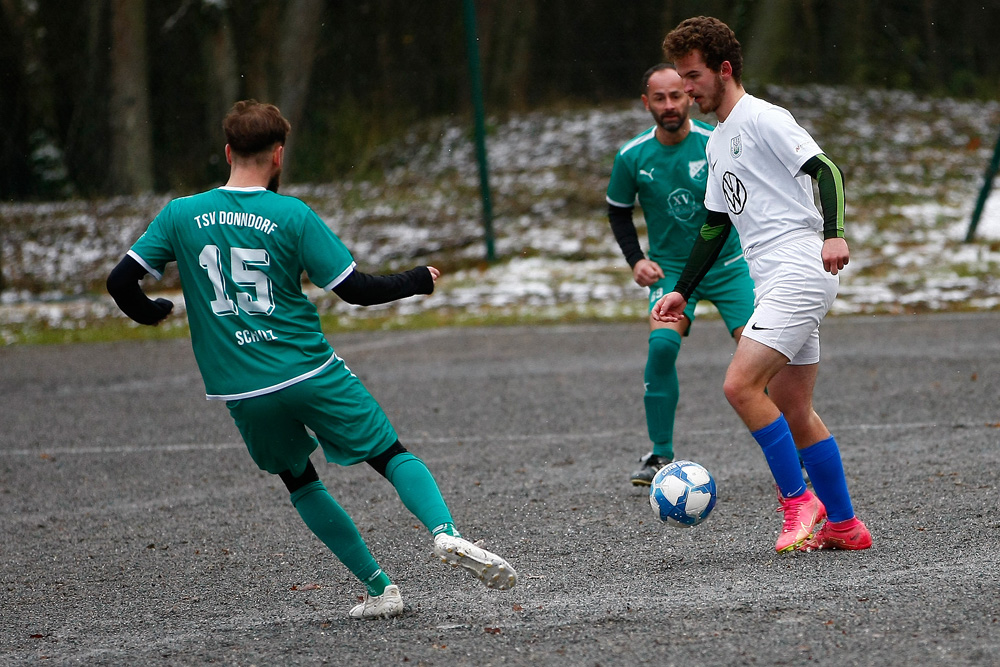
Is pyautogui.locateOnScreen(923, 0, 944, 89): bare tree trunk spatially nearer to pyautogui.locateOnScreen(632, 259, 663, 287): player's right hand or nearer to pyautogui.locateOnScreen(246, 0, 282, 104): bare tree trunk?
pyautogui.locateOnScreen(246, 0, 282, 104): bare tree trunk

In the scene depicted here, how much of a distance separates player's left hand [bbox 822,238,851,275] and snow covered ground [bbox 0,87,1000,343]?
28.9 ft

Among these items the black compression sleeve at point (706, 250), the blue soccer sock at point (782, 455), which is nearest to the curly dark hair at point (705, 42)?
the black compression sleeve at point (706, 250)

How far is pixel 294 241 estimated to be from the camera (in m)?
3.84

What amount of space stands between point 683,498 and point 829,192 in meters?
1.31

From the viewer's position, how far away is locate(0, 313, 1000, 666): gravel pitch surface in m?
3.68

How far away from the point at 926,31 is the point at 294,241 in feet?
59.9

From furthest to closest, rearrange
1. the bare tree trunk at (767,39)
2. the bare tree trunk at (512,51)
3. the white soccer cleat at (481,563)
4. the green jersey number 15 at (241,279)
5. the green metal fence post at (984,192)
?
the bare tree trunk at (767,39) < the bare tree trunk at (512,51) < the green metal fence post at (984,192) < the green jersey number 15 at (241,279) < the white soccer cleat at (481,563)

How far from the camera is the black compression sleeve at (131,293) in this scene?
12.9 ft

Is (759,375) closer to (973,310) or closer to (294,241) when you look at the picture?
(294,241)

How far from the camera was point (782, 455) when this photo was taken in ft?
15.0

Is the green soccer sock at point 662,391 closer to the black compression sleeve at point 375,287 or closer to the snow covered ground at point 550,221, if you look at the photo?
the black compression sleeve at point 375,287

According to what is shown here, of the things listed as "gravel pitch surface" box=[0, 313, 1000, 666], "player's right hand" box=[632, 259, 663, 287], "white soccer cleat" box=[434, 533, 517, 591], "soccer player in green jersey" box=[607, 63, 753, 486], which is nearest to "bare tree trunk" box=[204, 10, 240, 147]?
"gravel pitch surface" box=[0, 313, 1000, 666]

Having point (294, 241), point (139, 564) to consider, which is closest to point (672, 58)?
point (294, 241)

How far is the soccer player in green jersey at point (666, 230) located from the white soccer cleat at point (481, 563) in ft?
7.51
